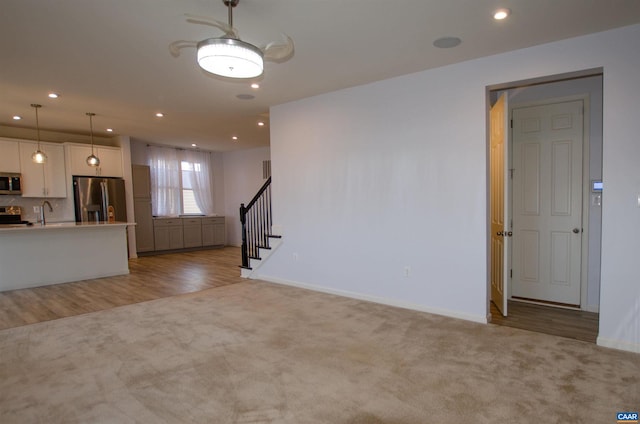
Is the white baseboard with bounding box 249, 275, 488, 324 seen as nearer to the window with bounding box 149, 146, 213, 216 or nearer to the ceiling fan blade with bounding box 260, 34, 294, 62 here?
the ceiling fan blade with bounding box 260, 34, 294, 62

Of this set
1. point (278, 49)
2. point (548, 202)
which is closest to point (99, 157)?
point (278, 49)

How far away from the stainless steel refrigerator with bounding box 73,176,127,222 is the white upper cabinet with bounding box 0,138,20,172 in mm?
968

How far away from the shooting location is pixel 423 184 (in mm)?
4102

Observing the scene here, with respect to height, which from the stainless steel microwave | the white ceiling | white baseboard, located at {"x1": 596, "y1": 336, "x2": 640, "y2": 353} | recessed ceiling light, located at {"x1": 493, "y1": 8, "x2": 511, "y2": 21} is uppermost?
the white ceiling

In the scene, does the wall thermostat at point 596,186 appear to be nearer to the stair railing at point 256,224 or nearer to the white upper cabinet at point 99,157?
the stair railing at point 256,224

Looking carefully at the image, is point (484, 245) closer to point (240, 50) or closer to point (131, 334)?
point (240, 50)

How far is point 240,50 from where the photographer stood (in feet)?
7.24

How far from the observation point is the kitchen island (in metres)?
5.36

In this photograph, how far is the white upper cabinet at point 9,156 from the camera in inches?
253

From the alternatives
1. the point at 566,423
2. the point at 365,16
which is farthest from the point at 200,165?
the point at 566,423

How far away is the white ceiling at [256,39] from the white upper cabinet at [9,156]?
1798mm

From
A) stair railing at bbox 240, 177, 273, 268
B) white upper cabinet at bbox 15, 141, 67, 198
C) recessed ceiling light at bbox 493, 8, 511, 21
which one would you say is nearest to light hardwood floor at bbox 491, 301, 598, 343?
recessed ceiling light at bbox 493, 8, 511, 21

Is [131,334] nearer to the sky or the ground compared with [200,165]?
nearer to the ground

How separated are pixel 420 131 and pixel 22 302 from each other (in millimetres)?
5740
